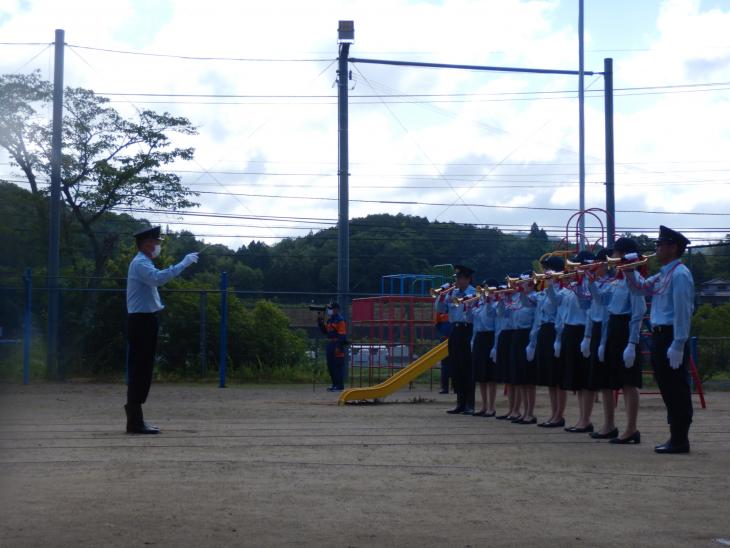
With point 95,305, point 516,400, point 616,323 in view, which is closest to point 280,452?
point 616,323

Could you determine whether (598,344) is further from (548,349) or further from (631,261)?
(548,349)

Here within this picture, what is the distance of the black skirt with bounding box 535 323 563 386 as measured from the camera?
1138 centimetres

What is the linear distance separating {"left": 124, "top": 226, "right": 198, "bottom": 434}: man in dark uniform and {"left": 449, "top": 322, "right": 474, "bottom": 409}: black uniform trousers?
4851 mm

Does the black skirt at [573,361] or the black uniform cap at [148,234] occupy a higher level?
the black uniform cap at [148,234]

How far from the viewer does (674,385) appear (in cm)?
903

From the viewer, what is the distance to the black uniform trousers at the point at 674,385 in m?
8.94

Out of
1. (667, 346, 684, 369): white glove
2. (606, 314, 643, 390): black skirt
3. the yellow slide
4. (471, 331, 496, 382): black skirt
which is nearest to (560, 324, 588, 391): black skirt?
(606, 314, 643, 390): black skirt

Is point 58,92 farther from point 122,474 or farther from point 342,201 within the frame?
point 122,474

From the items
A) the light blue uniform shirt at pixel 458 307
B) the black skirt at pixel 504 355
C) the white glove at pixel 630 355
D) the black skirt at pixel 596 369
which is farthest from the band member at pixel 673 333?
the light blue uniform shirt at pixel 458 307

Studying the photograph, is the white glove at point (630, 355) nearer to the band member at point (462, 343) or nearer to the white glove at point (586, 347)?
the white glove at point (586, 347)

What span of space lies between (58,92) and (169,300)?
5.64 m

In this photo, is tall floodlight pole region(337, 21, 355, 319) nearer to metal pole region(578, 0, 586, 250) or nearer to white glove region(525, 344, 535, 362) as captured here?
metal pole region(578, 0, 586, 250)

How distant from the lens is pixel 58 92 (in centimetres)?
2402

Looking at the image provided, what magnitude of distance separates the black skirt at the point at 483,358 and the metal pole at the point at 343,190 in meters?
10.7
